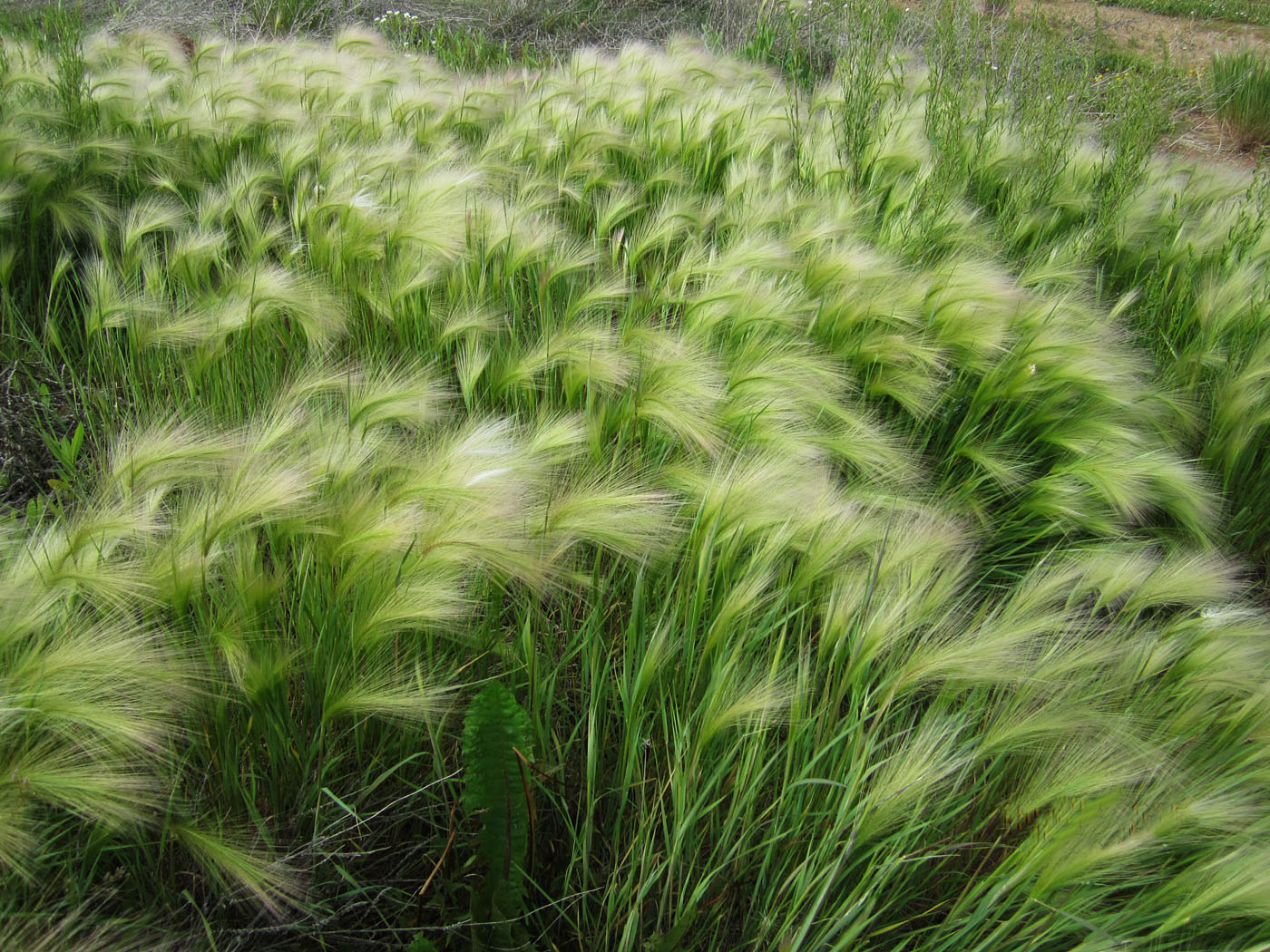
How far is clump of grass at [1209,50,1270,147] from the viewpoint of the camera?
652 centimetres

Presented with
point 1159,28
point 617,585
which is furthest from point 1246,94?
point 617,585

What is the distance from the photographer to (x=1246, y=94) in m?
6.54

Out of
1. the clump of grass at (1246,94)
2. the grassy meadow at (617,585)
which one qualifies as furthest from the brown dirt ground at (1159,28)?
the grassy meadow at (617,585)

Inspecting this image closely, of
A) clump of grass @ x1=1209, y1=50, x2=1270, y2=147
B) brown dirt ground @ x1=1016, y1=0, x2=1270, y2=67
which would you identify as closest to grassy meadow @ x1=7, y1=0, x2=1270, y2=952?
clump of grass @ x1=1209, y1=50, x2=1270, y2=147

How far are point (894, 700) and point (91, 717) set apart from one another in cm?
110

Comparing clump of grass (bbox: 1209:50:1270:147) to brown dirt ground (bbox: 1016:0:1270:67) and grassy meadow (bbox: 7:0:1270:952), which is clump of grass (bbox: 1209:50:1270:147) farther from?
grassy meadow (bbox: 7:0:1270:952)

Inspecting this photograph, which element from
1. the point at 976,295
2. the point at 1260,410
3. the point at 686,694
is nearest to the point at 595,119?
the point at 976,295

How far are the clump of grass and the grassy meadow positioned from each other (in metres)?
5.22

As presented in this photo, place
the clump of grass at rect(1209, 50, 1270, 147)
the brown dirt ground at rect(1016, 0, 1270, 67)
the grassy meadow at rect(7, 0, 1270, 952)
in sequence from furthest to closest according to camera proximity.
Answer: the brown dirt ground at rect(1016, 0, 1270, 67) → the clump of grass at rect(1209, 50, 1270, 147) → the grassy meadow at rect(7, 0, 1270, 952)

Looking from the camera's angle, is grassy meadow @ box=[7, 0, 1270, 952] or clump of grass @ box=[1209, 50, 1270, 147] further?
clump of grass @ box=[1209, 50, 1270, 147]

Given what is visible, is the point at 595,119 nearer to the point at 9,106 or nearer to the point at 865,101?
the point at 865,101

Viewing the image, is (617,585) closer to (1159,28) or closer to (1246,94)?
(1246,94)

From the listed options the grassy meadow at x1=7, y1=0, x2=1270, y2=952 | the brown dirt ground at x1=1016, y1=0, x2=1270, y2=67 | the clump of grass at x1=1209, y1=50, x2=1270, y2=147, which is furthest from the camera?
the brown dirt ground at x1=1016, y1=0, x2=1270, y2=67

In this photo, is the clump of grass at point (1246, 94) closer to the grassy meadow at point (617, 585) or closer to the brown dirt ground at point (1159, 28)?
the brown dirt ground at point (1159, 28)
